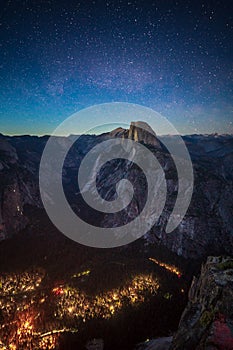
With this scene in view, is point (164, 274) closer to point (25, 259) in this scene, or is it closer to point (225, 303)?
point (25, 259)

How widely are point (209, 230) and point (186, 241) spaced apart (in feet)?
68.6

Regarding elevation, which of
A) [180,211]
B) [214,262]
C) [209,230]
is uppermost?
[214,262]

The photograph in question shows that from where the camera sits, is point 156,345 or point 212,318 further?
point 156,345

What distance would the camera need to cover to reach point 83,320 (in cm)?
7700

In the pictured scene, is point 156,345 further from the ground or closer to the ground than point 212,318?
closer to the ground

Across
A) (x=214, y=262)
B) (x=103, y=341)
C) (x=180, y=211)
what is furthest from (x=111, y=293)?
(x=180, y=211)

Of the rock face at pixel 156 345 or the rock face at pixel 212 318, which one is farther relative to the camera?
the rock face at pixel 156 345

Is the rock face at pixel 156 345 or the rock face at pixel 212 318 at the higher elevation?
the rock face at pixel 212 318

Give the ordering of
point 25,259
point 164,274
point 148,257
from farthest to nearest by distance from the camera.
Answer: point 148,257
point 25,259
point 164,274

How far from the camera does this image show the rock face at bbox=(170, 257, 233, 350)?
27.2 m

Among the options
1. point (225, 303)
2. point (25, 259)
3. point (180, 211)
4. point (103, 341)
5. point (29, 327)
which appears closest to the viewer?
point (225, 303)

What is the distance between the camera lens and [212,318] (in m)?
31.5

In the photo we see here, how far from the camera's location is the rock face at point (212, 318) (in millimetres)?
27156

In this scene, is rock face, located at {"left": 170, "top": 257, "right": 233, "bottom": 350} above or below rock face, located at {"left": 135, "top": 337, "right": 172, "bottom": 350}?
above
